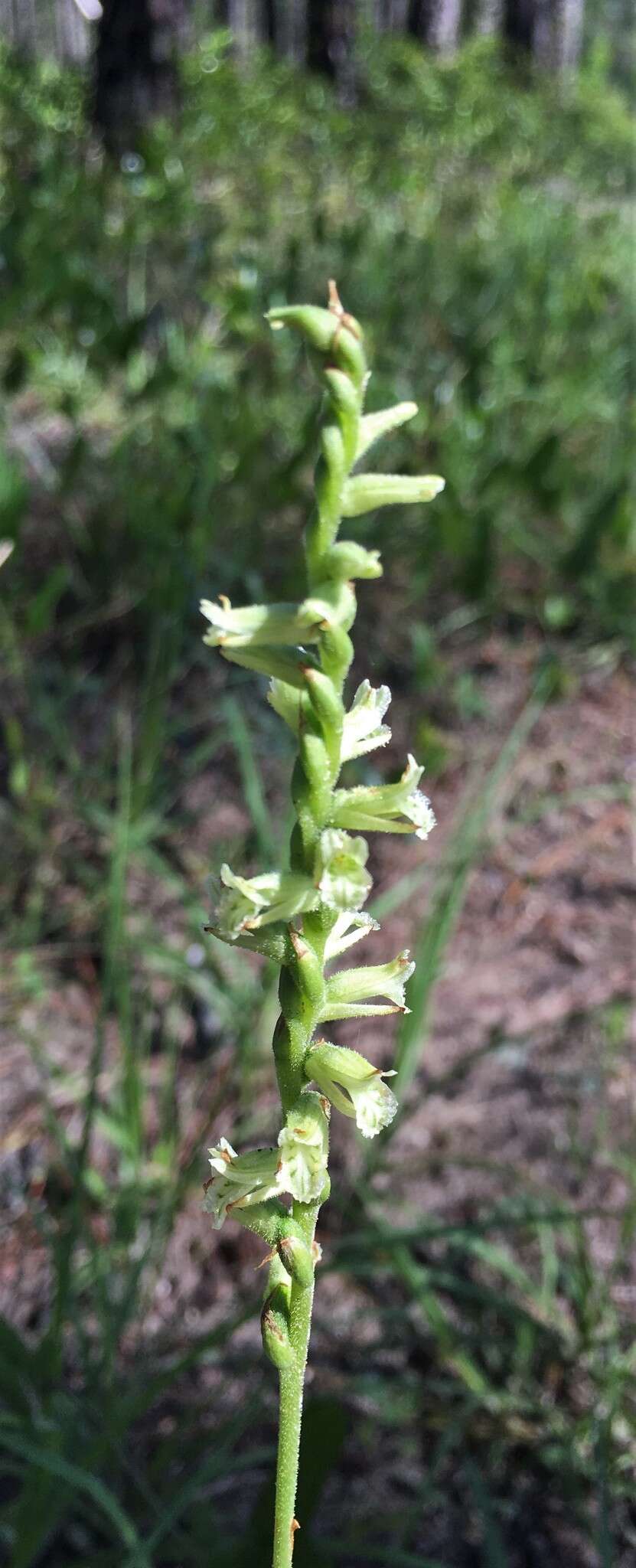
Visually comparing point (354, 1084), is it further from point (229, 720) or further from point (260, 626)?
point (229, 720)

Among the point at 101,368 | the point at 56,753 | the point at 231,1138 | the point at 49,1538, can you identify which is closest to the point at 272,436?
the point at 101,368

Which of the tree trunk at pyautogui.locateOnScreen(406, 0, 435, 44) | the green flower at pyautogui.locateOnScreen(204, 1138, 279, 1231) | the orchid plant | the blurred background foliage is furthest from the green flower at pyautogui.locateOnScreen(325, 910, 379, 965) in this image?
the tree trunk at pyautogui.locateOnScreen(406, 0, 435, 44)

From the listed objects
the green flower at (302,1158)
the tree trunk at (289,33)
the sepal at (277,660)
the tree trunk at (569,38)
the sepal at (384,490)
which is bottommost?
the tree trunk at (569,38)

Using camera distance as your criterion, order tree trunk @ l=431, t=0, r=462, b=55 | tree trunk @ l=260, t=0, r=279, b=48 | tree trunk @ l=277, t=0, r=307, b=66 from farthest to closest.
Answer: tree trunk @ l=260, t=0, r=279, b=48
tree trunk @ l=277, t=0, r=307, b=66
tree trunk @ l=431, t=0, r=462, b=55

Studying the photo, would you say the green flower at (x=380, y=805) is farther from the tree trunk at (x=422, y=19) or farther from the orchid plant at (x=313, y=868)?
the tree trunk at (x=422, y=19)

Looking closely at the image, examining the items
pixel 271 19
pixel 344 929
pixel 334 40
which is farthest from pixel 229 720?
pixel 271 19

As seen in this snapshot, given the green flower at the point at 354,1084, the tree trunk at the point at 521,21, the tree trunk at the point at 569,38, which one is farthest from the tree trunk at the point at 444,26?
the green flower at the point at 354,1084

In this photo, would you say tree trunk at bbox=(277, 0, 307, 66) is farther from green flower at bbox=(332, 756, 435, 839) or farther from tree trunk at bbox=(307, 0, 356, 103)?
green flower at bbox=(332, 756, 435, 839)
